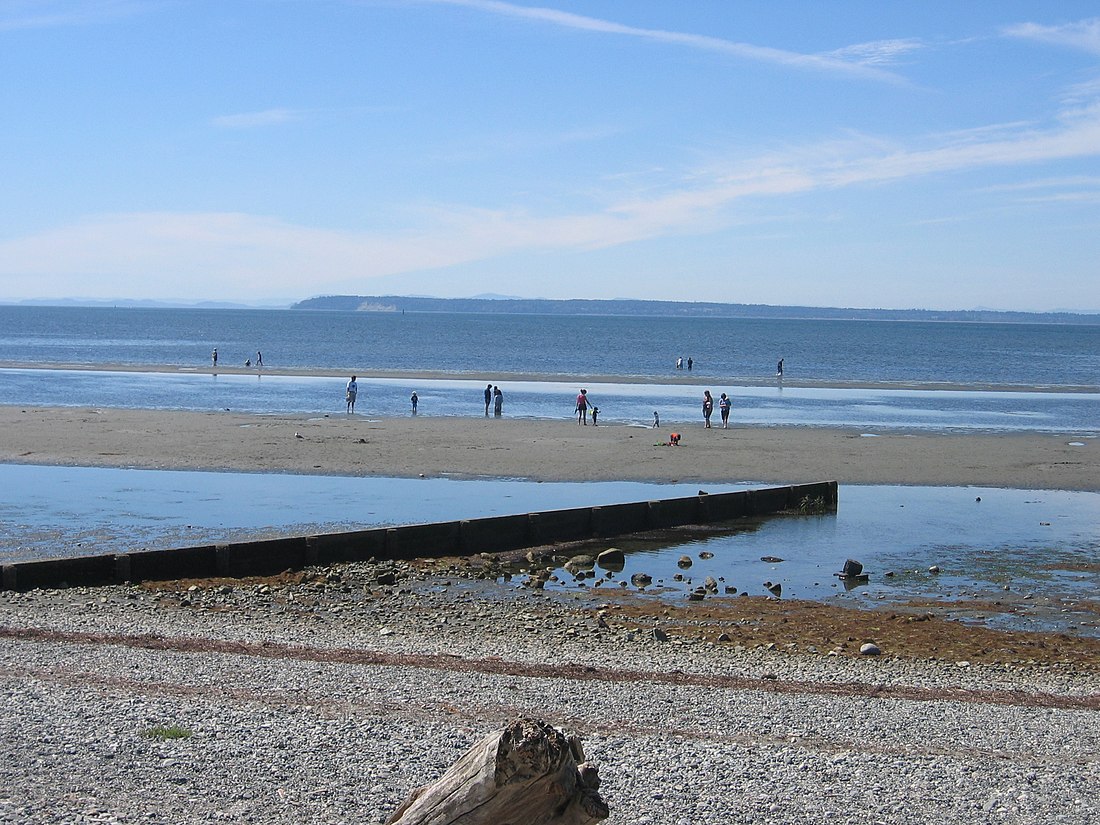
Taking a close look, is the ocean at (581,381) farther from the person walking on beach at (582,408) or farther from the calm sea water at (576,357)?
the person walking on beach at (582,408)

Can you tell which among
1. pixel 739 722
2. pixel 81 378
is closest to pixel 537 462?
pixel 739 722

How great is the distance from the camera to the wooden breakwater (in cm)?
1931

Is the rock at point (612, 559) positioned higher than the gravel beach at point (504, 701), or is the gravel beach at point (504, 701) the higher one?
the gravel beach at point (504, 701)

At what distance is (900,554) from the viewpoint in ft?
79.7

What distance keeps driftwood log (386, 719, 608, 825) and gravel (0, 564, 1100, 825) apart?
4.13 m

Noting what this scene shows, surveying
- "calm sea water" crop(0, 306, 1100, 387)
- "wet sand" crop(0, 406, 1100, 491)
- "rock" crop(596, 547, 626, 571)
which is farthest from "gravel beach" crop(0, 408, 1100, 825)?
"calm sea water" crop(0, 306, 1100, 387)

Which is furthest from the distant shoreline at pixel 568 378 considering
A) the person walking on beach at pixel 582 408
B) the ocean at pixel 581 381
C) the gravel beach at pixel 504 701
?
the gravel beach at pixel 504 701

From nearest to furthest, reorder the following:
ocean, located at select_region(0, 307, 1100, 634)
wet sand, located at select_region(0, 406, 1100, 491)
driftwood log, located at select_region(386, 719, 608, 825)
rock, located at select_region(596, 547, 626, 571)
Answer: driftwood log, located at select_region(386, 719, 608, 825) < rock, located at select_region(596, 547, 626, 571) < ocean, located at select_region(0, 307, 1100, 634) < wet sand, located at select_region(0, 406, 1100, 491)

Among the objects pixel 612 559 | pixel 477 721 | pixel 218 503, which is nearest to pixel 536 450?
pixel 218 503

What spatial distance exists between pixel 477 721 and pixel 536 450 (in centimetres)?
2695

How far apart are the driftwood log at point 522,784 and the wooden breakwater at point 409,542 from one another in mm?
15606

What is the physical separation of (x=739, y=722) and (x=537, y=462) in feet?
79.3

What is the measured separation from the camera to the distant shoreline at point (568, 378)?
76.9 metres

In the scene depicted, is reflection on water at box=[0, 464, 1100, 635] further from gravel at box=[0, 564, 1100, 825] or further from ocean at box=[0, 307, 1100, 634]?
gravel at box=[0, 564, 1100, 825]
